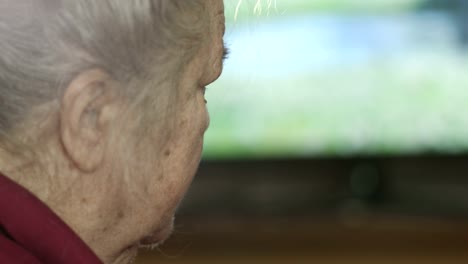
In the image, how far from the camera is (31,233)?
677 millimetres

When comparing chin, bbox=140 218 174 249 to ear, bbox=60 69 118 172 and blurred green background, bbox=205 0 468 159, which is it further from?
blurred green background, bbox=205 0 468 159

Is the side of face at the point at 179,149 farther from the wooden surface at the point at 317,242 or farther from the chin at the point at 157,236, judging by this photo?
the wooden surface at the point at 317,242

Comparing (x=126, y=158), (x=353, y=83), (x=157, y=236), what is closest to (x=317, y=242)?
(x=353, y=83)

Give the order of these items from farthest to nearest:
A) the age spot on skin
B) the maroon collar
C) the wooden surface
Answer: the wooden surface
the age spot on skin
the maroon collar

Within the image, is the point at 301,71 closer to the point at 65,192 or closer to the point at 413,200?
the point at 413,200

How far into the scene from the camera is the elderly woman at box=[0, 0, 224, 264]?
2.24ft

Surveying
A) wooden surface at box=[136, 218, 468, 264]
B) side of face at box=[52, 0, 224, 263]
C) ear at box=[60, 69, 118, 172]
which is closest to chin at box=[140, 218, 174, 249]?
side of face at box=[52, 0, 224, 263]

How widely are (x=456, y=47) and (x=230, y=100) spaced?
592 millimetres

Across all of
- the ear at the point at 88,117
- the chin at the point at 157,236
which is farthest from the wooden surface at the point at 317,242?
the ear at the point at 88,117

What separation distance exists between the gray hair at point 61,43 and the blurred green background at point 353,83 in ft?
5.53

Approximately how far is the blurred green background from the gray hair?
1686 millimetres

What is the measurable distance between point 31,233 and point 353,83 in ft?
6.14

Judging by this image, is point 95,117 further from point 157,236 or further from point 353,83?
point 353,83

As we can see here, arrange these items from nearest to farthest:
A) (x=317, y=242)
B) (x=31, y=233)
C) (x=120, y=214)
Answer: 1. (x=31, y=233)
2. (x=120, y=214)
3. (x=317, y=242)
